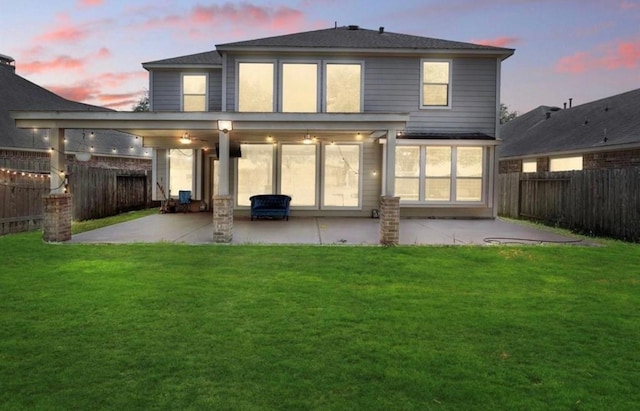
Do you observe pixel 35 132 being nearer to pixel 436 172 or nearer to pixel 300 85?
pixel 300 85

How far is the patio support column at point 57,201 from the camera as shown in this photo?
9883mm

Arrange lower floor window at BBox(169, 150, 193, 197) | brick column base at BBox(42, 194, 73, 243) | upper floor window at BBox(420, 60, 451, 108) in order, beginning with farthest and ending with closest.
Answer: lower floor window at BBox(169, 150, 193, 197) < upper floor window at BBox(420, 60, 451, 108) < brick column base at BBox(42, 194, 73, 243)

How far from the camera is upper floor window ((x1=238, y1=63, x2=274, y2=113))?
15781 mm

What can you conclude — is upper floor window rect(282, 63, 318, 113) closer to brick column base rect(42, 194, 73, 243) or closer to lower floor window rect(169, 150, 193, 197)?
lower floor window rect(169, 150, 193, 197)

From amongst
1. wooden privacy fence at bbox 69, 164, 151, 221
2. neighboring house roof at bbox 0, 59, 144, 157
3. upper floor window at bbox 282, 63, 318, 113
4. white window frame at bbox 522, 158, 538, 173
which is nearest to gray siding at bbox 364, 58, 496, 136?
upper floor window at bbox 282, 63, 318, 113

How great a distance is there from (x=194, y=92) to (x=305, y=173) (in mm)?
5268

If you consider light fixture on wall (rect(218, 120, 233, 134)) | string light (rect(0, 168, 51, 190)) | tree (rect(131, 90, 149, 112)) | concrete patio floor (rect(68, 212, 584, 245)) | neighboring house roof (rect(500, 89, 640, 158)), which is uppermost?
tree (rect(131, 90, 149, 112))

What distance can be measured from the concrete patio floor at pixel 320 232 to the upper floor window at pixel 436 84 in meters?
4.05

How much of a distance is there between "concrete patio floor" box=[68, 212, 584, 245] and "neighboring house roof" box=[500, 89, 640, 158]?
6217 mm

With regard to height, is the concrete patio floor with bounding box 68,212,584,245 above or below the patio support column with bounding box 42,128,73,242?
below

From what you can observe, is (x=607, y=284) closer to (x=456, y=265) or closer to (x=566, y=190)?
(x=456, y=265)

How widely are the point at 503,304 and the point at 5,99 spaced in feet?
86.5

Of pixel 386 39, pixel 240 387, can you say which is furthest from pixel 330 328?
pixel 386 39

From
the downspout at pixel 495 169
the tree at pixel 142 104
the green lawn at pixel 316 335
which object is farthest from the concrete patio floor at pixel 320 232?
the tree at pixel 142 104
